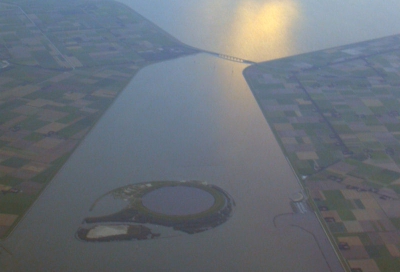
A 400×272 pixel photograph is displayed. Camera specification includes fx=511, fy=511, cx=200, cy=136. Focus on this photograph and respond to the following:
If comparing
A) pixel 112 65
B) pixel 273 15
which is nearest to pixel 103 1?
pixel 273 15

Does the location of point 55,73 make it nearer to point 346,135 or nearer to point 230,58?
point 230,58

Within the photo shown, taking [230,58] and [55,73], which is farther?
[230,58]

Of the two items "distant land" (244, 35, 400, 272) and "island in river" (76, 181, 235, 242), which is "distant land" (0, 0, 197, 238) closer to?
"island in river" (76, 181, 235, 242)

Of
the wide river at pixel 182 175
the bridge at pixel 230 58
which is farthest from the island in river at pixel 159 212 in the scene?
the bridge at pixel 230 58

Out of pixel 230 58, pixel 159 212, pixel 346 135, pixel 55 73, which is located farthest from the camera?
pixel 230 58

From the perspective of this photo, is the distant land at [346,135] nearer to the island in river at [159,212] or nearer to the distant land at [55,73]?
the island in river at [159,212]

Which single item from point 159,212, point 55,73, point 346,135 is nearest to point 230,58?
point 55,73

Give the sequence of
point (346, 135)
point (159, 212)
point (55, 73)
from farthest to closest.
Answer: point (55, 73)
point (346, 135)
point (159, 212)

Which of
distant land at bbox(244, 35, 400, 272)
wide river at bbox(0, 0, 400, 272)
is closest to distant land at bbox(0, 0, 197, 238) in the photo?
wide river at bbox(0, 0, 400, 272)
